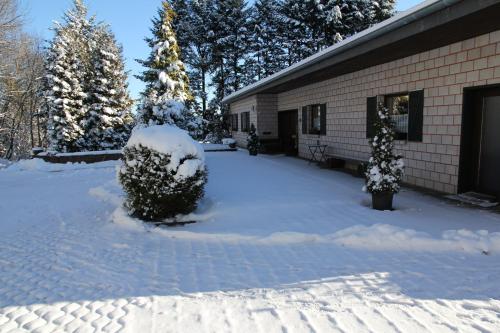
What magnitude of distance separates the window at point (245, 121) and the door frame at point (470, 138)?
1356 cm

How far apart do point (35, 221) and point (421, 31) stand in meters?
7.56

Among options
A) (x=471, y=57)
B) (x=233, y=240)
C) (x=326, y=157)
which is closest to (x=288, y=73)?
(x=326, y=157)

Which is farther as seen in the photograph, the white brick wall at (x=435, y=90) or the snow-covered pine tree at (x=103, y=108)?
the snow-covered pine tree at (x=103, y=108)

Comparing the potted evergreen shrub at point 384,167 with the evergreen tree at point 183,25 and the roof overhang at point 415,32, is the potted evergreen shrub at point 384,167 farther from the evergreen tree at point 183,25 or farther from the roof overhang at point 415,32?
the evergreen tree at point 183,25

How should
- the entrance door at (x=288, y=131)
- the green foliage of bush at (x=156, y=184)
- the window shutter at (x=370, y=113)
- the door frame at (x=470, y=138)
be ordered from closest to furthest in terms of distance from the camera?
the green foliage of bush at (x=156, y=184)
the door frame at (x=470, y=138)
the window shutter at (x=370, y=113)
the entrance door at (x=288, y=131)

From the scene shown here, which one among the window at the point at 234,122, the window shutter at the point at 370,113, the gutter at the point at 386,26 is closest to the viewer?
the gutter at the point at 386,26

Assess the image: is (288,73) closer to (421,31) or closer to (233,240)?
(421,31)

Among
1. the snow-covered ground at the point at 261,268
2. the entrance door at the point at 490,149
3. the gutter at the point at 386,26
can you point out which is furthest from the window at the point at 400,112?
the snow-covered ground at the point at 261,268

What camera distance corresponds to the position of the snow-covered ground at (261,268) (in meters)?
2.99

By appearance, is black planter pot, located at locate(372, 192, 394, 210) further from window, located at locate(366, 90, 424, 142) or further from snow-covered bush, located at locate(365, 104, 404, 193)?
window, located at locate(366, 90, 424, 142)

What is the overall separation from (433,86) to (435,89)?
0.09 m

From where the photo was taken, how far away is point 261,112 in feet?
57.0

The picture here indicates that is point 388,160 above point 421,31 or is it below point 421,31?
below

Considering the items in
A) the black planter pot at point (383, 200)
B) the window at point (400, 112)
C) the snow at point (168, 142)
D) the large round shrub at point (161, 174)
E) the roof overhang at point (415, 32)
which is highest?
the roof overhang at point (415, 32)
